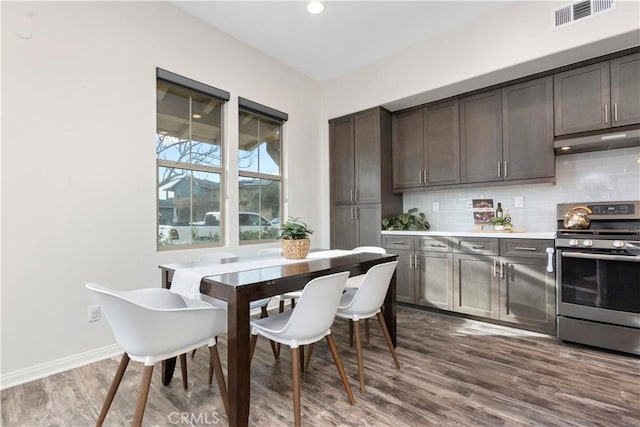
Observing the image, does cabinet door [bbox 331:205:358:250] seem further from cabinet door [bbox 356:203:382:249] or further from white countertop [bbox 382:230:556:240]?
white countertop [bbox 382:230:556:240]

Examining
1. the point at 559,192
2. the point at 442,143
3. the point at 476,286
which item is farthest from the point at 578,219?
the point at 442,143

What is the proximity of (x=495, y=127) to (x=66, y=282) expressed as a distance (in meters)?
4.15

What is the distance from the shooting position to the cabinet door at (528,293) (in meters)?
2.80

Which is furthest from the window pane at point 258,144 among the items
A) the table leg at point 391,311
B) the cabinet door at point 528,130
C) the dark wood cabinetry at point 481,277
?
the cabinet door at point 528,130

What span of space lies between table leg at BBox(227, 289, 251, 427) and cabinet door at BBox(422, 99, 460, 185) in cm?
301

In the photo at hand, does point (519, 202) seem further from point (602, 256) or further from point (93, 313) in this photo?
point (93, 313)

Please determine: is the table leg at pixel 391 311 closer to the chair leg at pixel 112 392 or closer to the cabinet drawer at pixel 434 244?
the cabinet drawer at pixel 434 244

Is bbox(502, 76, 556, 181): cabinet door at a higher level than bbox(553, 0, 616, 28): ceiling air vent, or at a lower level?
lower

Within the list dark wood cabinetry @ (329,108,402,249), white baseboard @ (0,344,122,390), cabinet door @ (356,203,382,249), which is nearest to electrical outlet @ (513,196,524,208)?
dark wood cabinetry @ (329,108,402,249)

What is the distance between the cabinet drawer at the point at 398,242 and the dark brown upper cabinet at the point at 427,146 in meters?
0.72

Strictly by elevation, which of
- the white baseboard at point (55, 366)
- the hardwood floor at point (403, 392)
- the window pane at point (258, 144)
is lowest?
the hardwood floor at point (403, 392)

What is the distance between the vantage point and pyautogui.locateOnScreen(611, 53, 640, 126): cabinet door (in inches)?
102

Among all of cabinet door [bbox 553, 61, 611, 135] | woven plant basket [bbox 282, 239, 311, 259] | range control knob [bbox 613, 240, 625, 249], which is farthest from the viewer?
cabinet door [bbox 553, 61, 611, 135]

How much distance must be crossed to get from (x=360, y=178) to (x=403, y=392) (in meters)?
2.74
